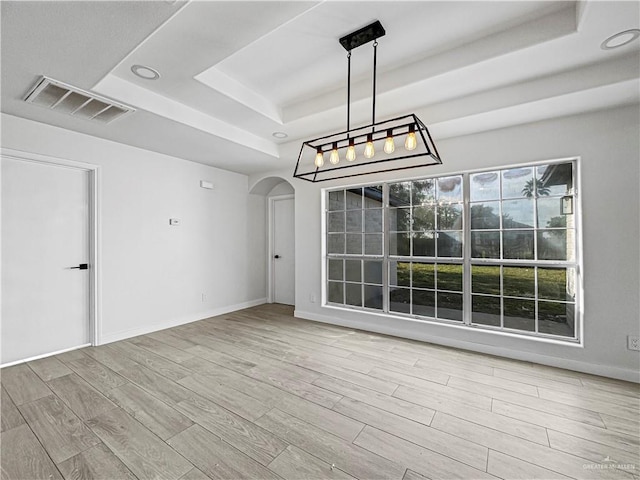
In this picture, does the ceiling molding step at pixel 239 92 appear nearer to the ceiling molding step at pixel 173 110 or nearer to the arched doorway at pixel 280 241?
the ceiling molding step at pixel 173 110

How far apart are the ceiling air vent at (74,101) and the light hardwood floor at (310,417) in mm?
2540

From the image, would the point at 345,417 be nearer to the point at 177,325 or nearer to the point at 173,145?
the point at 177,325

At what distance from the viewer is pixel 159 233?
421cm

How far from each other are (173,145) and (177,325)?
2.59 m

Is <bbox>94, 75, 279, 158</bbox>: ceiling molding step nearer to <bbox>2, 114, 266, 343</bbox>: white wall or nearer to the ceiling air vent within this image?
the ceiling air vent

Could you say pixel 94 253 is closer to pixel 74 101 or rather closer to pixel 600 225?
pixel 74 101

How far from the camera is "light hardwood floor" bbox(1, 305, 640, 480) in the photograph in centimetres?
168

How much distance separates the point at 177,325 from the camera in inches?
172

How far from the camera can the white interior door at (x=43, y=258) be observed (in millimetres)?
3014

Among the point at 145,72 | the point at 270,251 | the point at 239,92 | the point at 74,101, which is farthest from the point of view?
the point at 270,251

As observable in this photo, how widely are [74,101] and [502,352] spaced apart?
198 inches

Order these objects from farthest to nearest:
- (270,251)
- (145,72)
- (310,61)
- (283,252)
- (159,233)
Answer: (270,251)
(283,252)
(159,233)
(310,61)
(145,72)

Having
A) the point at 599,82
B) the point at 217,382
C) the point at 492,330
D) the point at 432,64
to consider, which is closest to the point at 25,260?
the point at 217,382

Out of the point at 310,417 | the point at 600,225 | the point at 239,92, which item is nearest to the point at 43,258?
the point at 239,92
